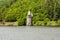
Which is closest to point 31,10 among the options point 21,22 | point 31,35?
point 21,22

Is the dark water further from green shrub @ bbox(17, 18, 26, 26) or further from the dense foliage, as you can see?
green shrub @ bbox(17, 18, 26, 26)

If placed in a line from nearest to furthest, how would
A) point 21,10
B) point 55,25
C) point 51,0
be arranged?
point 55,25
point 51,0
point 21,10

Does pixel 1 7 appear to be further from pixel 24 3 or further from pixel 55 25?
pixel 55 25

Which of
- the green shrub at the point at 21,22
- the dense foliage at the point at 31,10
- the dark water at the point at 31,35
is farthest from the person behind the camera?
the green shrub at the point at 21,22

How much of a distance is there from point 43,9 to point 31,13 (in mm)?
2266

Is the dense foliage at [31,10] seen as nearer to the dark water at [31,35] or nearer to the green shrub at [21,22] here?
the green shrub at [21,22]

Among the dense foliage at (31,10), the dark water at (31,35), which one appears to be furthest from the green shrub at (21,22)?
the dark water at (31,35)

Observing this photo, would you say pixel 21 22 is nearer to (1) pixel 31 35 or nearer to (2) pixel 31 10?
(2) pixel 31 10

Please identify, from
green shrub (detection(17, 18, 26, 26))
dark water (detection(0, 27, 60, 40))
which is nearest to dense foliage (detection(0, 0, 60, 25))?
green shrub (detection(17, 18, 26, 26))

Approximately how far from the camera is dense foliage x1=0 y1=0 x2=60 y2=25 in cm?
4550

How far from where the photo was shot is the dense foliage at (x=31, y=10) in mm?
45500

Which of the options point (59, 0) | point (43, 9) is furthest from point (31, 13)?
point (59, 0)

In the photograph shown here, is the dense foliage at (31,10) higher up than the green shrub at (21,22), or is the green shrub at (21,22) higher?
the dense foliage at (31,10)

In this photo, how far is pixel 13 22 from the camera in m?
47.9
